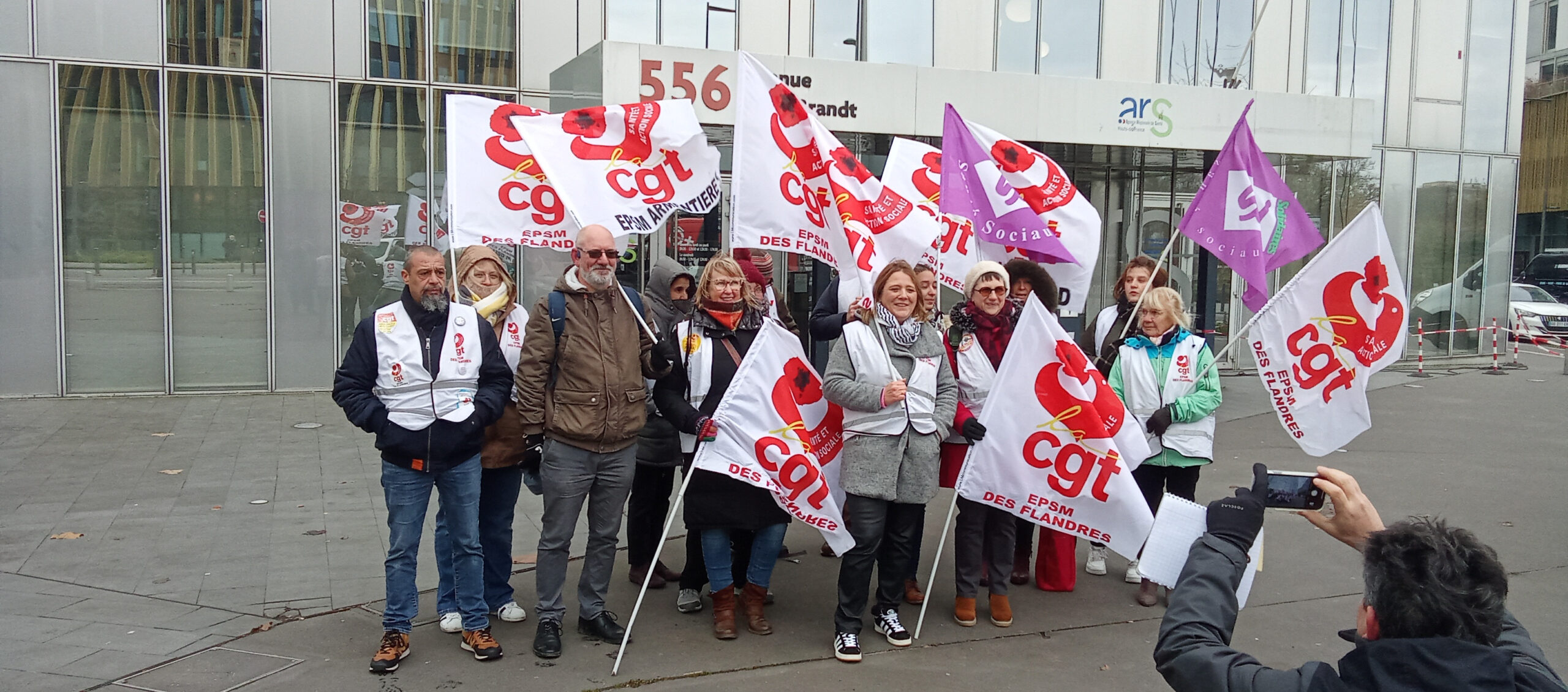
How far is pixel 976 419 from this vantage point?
562 centimetres

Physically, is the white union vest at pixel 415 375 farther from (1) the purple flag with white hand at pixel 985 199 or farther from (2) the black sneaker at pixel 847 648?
(1) the purple flag with white hand at pixel 985 199

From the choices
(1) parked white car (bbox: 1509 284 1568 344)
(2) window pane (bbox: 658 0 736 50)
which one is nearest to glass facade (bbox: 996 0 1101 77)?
Result: (2) window pane (bbox: 658 0 736 50)

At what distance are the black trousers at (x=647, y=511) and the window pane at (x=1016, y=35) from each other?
11.6 m

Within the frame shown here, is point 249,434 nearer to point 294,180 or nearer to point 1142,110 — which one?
point 294,180

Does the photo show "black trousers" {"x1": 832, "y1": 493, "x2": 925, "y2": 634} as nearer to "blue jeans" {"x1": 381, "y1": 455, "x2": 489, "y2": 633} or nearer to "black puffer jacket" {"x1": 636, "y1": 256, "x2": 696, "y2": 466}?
"black puffer jacket" {"x1": 636, "y1": 256, "x2": 696, "y2": 466}

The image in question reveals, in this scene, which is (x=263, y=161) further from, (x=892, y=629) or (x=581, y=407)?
(x=892, y=629)

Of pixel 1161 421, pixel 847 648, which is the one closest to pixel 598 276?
pixel 847 648

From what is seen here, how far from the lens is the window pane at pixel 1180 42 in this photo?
55.9 ft

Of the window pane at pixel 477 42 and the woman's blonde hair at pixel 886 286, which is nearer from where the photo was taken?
the woman's blonde hair at pixel 886 286

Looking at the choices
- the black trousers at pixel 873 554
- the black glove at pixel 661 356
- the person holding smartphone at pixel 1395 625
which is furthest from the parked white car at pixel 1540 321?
the person holding smartphone at pixel 1395 625

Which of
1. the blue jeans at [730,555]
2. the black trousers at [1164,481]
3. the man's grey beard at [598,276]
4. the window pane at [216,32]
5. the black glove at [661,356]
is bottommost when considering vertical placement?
the blue jeans at [730,555]

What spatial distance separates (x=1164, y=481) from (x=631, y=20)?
10266 millimetres

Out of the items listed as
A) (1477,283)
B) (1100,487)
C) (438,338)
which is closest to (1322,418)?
(1100,487)

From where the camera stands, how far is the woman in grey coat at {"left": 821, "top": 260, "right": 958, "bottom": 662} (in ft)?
17.3
